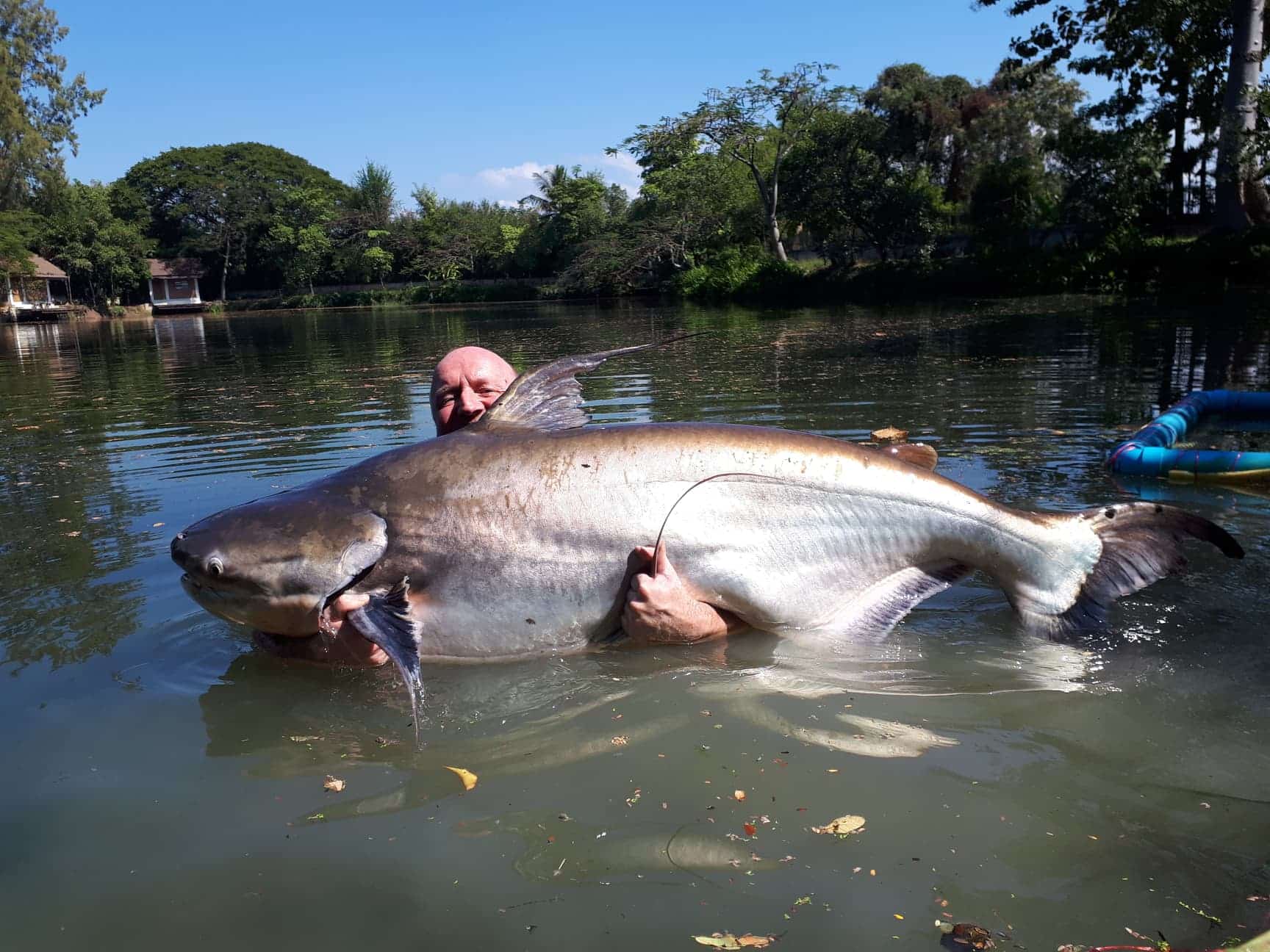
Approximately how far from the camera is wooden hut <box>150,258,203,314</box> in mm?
72562

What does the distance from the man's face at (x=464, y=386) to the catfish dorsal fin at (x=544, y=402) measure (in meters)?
0.68

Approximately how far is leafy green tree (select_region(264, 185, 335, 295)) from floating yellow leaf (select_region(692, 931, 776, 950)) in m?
74.9

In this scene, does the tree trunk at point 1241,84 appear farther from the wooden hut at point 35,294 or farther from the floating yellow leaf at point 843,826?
the wooden hut at point 35,294

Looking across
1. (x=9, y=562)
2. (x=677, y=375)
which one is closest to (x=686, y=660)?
(x=9, y=562)

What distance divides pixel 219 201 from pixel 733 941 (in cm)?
8753

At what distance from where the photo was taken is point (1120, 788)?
2539 millimetres

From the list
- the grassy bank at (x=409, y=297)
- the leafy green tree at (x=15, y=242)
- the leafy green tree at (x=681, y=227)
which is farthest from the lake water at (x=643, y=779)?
the leafy green tree at (x=15, y=242)

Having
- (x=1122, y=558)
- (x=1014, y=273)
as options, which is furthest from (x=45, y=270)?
(x=1122, y=558)

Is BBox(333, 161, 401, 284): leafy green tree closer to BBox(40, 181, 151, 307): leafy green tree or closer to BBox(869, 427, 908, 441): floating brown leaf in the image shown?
BBox(40, 181, 151, 307): leafy green tree

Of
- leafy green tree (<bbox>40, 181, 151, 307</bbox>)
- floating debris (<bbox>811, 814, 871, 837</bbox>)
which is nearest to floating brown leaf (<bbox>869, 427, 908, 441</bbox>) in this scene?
floating debris (<bbox>811, 814, 871, 837</bbox>)

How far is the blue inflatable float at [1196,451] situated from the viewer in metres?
5.50

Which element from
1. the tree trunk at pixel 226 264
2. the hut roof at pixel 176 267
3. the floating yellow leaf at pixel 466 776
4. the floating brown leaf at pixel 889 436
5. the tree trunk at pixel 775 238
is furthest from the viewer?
the tree trunk at pixel 226 264

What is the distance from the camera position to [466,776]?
2.85 m

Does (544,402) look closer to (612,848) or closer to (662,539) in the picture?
(662,539)
